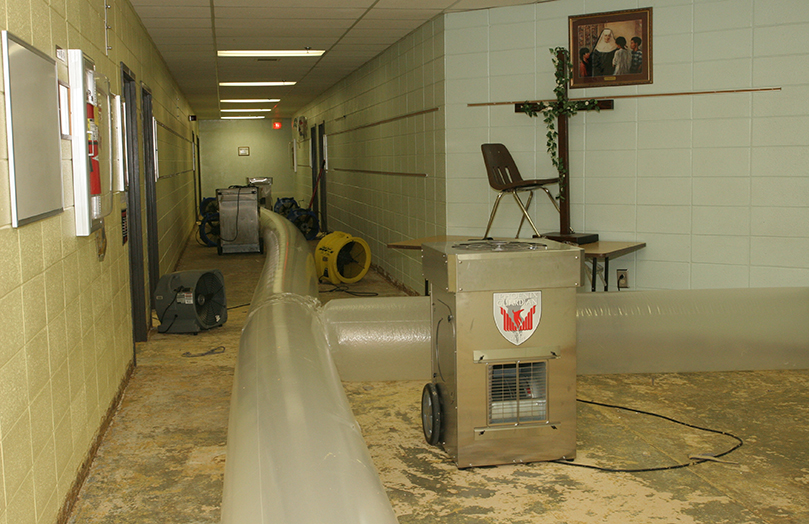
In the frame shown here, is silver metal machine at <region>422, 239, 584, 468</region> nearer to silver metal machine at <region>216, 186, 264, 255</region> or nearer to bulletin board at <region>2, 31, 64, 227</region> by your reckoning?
bulletin board at <region>2, 31, 64, 227</region>

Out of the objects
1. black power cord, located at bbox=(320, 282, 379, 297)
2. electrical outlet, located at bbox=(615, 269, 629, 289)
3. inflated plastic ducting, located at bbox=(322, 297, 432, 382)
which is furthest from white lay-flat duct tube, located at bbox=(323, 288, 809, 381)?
black power cord, located at bbox=(320, 282, 379, 297)

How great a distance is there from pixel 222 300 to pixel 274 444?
12.9ft

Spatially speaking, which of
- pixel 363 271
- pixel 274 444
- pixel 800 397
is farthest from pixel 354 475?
pixel 363 271

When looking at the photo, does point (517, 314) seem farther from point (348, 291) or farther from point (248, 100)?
point (248, 100)

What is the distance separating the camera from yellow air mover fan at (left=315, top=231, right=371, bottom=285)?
24.5 ft

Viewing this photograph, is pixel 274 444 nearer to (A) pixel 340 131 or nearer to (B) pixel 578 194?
(B) pixel 578 194

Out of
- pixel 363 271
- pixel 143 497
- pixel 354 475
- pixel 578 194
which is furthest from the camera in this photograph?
pixel 363 271

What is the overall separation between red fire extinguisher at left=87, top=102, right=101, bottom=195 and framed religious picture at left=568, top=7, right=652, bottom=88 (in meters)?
3.54

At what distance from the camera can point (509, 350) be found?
294 cm

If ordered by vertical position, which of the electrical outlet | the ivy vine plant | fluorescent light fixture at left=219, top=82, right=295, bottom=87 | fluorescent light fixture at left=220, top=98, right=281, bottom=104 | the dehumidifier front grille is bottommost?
the dehumidifier front grille

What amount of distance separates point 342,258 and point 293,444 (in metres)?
5.95

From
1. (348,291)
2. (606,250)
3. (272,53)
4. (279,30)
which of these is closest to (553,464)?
(606,250)

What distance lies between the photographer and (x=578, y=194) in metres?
5.55

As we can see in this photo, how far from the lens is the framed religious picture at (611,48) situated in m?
5.17
